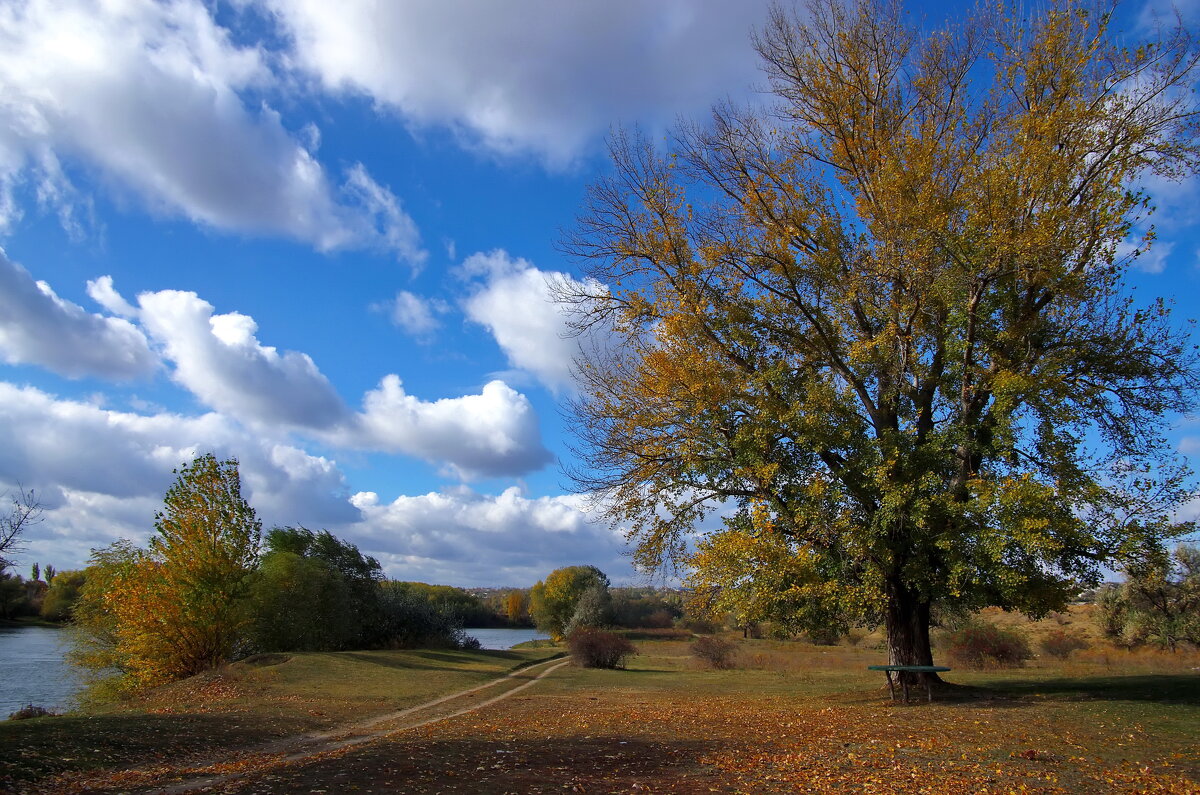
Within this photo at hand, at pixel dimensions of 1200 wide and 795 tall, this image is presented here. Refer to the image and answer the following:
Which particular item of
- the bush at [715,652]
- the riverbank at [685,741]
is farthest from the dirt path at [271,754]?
the bush at [715,652]

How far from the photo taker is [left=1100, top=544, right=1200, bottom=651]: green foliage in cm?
2775

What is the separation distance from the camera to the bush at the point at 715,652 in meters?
37.2

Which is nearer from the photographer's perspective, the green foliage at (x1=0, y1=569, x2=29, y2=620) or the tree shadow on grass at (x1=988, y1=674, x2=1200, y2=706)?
the tree shadow on grass at (x1=988, y1=674, x2=1200, y2=706)

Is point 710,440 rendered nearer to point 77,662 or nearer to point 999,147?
point 999,147

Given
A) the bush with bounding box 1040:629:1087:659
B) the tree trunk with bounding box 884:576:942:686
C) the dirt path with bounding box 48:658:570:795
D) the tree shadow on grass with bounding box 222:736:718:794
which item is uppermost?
the tree trunk with bounding box 884:576:942:686

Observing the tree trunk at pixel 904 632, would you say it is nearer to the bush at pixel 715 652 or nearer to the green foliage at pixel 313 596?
the bush at pixel 715 652

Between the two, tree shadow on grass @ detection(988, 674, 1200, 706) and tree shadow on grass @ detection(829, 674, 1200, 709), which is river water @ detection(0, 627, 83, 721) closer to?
→ tree shadow on grass @ detection(829, 674, 1200, 709)

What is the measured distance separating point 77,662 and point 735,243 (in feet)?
108

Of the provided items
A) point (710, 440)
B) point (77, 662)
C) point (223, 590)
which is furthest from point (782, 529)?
point (77, 662)

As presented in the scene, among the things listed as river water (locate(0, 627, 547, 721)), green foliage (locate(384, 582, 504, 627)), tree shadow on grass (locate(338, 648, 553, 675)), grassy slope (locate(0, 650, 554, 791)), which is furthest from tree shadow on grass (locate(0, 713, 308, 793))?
green foliage (locate(384, 582, 504, 627))

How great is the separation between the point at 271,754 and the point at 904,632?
44.8ft

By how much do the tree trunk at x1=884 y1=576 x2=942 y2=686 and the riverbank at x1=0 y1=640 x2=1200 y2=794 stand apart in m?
0.92

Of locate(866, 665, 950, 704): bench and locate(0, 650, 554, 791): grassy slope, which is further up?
locate(866, 665, 950, 704): bench

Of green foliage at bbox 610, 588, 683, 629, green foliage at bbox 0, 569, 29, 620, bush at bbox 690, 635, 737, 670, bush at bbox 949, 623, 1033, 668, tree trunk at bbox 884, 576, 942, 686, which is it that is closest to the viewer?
tree trunk at bbox 884, 576, 942, 686
